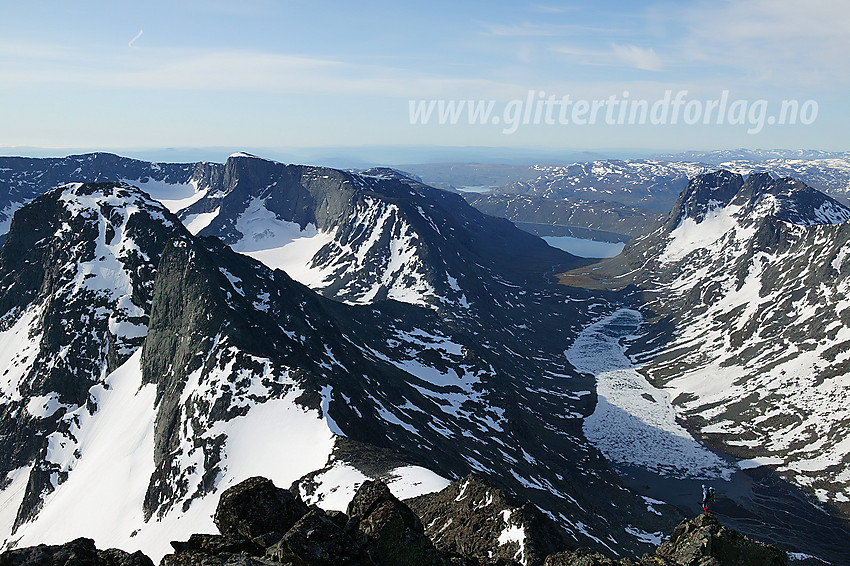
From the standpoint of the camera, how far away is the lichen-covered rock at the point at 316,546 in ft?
64.5

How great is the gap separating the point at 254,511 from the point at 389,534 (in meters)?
6.39

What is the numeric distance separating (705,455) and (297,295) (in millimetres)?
111012

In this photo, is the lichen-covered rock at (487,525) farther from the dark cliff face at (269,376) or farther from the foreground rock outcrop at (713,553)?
the dark cliff face at (269,376)

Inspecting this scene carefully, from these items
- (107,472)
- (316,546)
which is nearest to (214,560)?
(316,546)

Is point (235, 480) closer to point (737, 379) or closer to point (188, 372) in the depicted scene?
point (188, 372)

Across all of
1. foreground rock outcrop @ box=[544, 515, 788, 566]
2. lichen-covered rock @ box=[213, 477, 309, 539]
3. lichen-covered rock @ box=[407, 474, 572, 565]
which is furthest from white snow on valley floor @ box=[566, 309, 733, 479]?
lichen-covered rock @ box=[213, 477, 309, 539]

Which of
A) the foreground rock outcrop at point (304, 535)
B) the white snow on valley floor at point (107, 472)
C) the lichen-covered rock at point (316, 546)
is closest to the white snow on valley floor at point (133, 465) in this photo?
the white snow on valley floor at point (107, 472)

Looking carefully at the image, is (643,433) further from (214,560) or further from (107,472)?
(214,560)

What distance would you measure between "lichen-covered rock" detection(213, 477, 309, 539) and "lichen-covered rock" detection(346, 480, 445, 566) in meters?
3.21

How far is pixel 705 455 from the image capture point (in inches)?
5335

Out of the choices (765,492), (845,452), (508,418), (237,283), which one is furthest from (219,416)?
(845,452)

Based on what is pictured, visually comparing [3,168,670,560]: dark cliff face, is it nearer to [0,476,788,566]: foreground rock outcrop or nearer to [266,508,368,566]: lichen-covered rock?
[0,476,788,566]: foreground rock outcrop

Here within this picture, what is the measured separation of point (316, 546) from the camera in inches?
787

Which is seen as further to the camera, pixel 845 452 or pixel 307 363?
pixel 845 452
